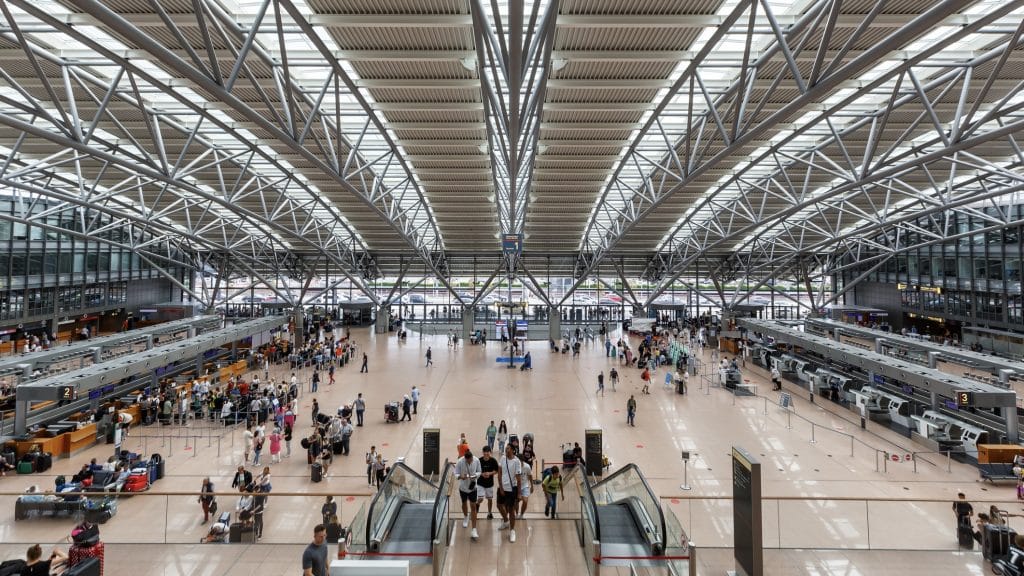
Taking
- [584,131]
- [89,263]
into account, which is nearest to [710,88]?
[584,131]

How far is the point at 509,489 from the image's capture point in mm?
7801

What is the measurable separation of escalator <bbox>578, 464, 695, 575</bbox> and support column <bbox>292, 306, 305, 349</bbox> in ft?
106

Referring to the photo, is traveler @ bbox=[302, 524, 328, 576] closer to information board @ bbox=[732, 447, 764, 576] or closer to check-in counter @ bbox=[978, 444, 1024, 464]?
information board @ bbox=[732, 447, 764, 576]

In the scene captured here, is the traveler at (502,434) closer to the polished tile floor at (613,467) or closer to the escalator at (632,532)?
the polished tile floor at (613,467)

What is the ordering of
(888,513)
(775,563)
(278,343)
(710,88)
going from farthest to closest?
(278,343)
(710,88)
(888,513)
(775,563)

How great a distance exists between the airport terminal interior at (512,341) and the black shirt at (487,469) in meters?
0.06

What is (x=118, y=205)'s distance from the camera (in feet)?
97.0

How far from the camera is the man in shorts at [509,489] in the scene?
→ 7.72 m

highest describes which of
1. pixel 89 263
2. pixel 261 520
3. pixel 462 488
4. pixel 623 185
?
pixel 623 185

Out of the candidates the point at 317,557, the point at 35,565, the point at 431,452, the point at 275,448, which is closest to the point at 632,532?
the point at 317,557

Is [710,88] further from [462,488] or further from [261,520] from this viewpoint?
[261,520]

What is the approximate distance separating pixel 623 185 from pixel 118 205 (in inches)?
1160

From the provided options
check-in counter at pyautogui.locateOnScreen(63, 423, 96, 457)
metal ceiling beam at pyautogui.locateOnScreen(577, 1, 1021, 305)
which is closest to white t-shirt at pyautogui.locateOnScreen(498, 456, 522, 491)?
metal ceiling beam at pyautogui.locateOnScreen(577, 1, 1021, 305)

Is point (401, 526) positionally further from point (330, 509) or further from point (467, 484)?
point (330, 509)
